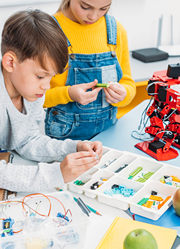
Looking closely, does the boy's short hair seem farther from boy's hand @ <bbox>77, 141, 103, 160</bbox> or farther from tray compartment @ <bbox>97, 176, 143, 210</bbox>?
tray compartment @ <bbox>97, 176, 143, 210</bbox>

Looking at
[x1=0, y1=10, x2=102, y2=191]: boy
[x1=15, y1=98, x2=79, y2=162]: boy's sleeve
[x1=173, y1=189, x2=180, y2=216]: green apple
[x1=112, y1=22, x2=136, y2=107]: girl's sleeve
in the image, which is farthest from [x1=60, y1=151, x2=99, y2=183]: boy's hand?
[x1=112, y1=22, x2=136, y2=107]: girl's sleeve

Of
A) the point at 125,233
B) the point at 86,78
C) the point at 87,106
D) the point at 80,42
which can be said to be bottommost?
the point at 125,233

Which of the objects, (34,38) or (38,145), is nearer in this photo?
(34,38)

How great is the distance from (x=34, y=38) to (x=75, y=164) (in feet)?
1.15

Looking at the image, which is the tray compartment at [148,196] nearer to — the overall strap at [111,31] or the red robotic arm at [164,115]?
the red robotic arm at [164,115]

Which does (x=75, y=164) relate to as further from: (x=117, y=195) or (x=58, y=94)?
(x=58, y=94)

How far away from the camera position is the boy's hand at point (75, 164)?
2.49 ft

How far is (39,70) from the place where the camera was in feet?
2.51

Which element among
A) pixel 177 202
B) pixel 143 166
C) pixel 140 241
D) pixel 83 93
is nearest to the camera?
pixel 140 241

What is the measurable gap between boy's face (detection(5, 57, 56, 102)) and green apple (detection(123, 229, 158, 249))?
18.4 inches

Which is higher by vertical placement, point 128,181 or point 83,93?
point 83,93

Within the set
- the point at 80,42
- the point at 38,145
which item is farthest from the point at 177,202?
the point at 80,42

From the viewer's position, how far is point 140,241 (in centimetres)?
56

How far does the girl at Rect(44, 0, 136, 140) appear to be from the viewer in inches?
43.1
